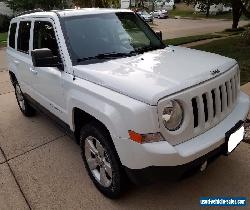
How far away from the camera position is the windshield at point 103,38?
12.7ft

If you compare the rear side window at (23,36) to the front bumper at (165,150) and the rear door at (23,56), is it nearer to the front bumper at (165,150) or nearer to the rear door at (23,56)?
the rear door at (23,56)

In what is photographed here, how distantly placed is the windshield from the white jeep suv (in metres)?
0.01

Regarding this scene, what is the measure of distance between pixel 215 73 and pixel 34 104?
310 cm

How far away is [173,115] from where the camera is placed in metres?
2.88

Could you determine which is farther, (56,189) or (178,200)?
(56,189)

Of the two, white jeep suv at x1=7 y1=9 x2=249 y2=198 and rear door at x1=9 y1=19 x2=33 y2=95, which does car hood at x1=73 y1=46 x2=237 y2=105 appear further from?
rear door at x1=9 y1=19 x2=33 y2=95

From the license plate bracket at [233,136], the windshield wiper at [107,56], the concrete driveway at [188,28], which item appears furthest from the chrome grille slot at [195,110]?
the concrete driveway at [188,28]

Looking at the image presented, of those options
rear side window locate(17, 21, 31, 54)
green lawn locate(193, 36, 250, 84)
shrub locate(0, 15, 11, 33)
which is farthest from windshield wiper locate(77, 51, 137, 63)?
shrub locate(0, 15, 11, 33)

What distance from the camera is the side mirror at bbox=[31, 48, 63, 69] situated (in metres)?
3.72

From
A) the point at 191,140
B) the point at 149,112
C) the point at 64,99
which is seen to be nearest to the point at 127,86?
the point at 149,112

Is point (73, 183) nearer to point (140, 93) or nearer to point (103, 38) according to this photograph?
point (140, 93)

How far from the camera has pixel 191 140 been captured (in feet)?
9.74

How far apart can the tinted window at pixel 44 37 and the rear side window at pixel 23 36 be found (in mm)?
346

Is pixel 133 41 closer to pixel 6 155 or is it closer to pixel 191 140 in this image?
pixel 191 140
